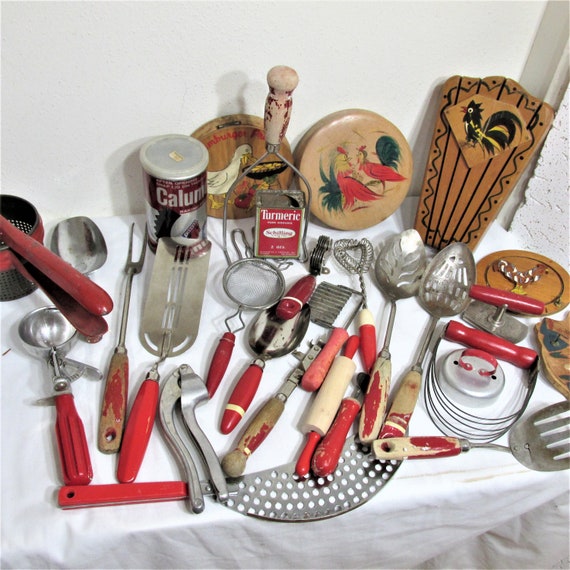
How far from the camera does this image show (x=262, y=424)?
0.62 metres

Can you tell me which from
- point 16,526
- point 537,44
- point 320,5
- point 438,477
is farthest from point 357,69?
point 16,526

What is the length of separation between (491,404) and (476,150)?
0.34 metres

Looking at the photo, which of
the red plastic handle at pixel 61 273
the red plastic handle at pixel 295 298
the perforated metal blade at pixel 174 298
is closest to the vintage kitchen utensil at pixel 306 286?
the red plastic handle at pixel 295 298

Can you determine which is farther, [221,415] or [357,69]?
[357,69]

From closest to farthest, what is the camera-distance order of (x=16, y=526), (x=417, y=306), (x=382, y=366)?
1. (x=16, y=526)
2. (x=382, y=366)
3. (x=417, y=306)

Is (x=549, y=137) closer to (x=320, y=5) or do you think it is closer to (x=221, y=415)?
(x=320, y=5)

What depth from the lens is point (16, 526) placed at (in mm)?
542

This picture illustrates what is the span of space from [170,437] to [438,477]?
28 centimetres

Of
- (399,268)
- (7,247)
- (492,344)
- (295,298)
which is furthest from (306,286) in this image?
(7,247)

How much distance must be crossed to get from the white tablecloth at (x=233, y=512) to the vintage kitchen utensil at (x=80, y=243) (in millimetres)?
29

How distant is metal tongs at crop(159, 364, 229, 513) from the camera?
0.57 metres

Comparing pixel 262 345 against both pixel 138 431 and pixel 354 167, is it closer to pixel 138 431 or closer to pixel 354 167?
pixel 138 431

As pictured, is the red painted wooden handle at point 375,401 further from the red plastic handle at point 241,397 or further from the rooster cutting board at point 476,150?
the rooster cutting board at point 476,150

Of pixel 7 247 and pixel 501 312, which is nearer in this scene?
pixel 7 247
